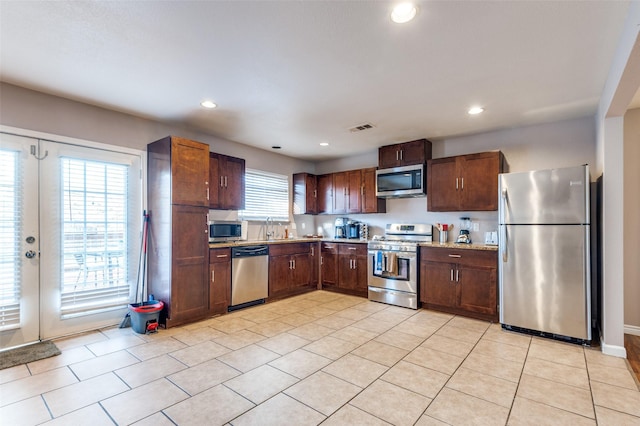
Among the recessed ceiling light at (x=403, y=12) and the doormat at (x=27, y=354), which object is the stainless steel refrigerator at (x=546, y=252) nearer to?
the recessed ceiling light at (x=403, y=12)

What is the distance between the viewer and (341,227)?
19.8 ft

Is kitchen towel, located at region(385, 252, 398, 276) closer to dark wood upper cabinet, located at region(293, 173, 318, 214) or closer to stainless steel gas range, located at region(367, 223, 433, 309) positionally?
stainless steel gas range, located at region(367, 223, 433, 309)

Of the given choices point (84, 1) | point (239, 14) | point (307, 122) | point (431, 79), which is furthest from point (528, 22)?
point (84, 1)

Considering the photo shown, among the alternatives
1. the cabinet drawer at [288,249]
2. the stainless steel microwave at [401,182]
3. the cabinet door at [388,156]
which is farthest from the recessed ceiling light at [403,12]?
the cabinet drawer at [288,249]

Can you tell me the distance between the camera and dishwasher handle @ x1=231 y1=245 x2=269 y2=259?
4.41m

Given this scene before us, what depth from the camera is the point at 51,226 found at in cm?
326

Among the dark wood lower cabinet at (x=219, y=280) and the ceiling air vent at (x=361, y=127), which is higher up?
the ceiling air vent at (x=361, y=127)

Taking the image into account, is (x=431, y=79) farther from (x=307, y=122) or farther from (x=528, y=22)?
(x=307, y=122)

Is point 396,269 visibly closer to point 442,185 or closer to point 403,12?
point 442,185

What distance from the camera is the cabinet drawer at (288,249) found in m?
4.97

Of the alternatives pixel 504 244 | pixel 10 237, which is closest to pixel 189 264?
pixel 10 237

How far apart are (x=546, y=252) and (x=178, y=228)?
4.15 meters

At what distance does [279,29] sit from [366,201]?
3711mm

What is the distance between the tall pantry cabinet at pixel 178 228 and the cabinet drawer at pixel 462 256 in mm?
3051
